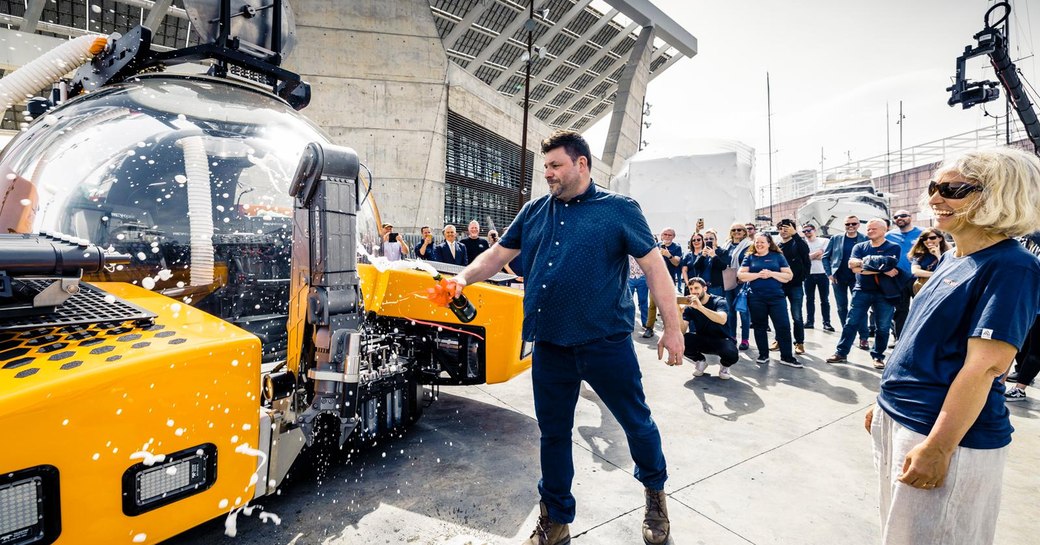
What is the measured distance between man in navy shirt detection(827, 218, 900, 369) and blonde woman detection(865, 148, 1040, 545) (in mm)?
4852

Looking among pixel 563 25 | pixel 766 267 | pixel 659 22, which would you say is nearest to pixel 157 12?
pixel 563 25

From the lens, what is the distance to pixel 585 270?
2125mm

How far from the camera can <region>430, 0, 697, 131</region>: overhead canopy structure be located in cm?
2869

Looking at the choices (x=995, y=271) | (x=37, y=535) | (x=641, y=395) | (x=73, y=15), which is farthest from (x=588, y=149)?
(x=73, y=15)

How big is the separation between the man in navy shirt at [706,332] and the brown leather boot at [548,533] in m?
3.36

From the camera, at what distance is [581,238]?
7.07 feet

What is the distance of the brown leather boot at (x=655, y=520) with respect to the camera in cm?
223

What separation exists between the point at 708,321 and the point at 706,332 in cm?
12

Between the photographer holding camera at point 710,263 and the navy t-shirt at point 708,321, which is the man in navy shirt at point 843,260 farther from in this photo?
the navy t-shirt at point 708,321

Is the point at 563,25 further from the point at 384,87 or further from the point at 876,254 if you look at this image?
the point at 876,254

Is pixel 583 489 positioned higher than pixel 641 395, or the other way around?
pixel 641 395

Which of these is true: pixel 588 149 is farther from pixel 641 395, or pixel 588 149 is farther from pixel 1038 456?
pixel 1038 456

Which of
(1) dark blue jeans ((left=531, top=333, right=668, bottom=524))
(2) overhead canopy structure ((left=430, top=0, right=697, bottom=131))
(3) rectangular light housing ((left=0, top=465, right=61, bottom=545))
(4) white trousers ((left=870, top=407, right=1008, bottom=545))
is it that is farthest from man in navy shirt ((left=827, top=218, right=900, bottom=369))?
(2) overhead canopy structure ((left=430, top=0, right=697, bottom=131))

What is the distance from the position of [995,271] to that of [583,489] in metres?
2.13
